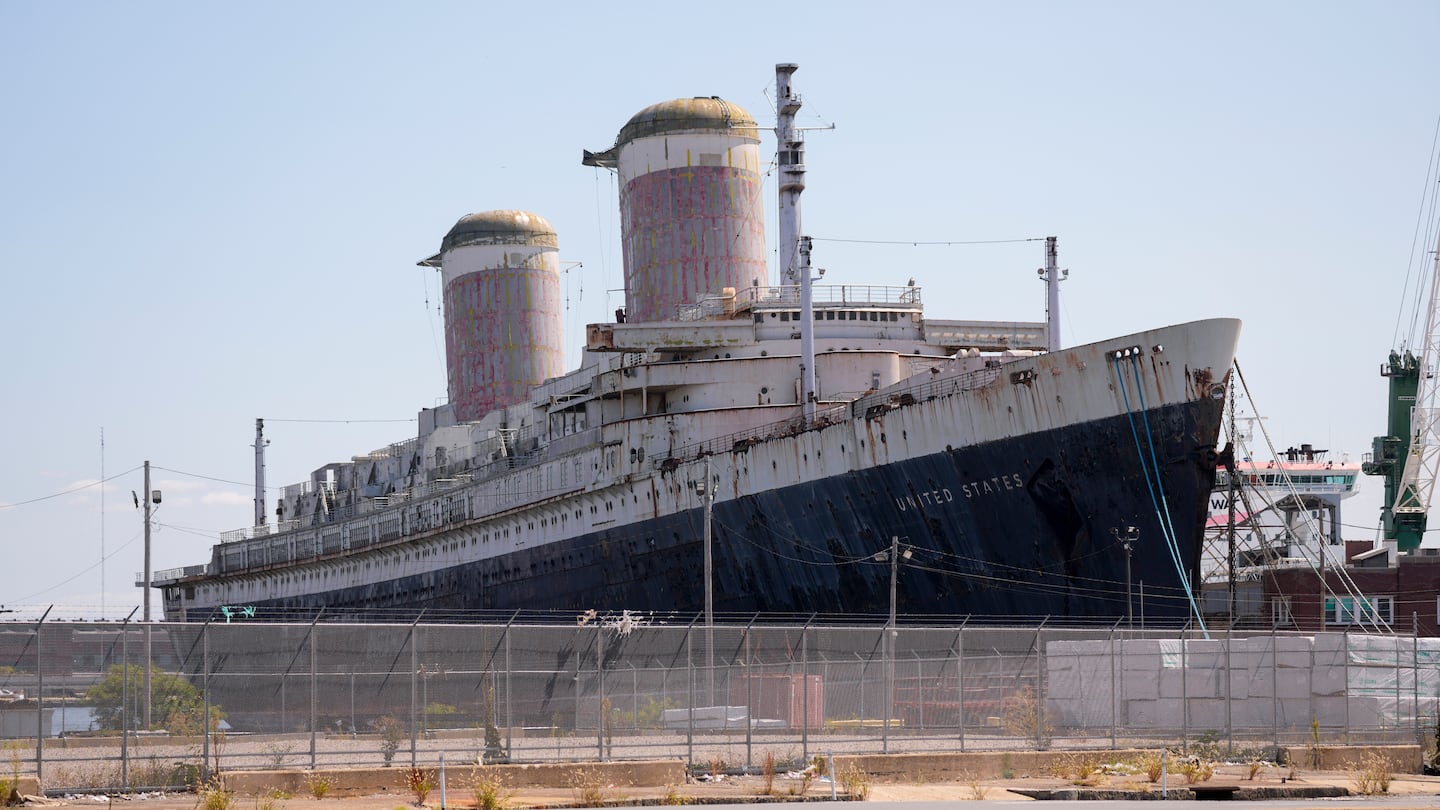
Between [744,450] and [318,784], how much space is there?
25.7 metres

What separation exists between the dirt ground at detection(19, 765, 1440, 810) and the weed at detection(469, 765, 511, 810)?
0.48 ft

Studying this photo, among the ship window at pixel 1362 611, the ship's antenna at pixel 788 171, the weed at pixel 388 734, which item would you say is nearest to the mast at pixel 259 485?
the ship's antenna at pixel 788 171

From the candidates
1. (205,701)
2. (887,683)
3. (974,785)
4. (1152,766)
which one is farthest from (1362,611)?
Answer: (205,701)

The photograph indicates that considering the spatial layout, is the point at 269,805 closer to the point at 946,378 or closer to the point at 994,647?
the point at 994,647

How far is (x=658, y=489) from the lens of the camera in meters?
50.1

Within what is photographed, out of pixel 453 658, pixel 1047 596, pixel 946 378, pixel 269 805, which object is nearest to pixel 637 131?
pixel 946 378

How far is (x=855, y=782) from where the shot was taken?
23438 mm

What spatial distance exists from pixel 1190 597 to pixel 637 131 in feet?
115

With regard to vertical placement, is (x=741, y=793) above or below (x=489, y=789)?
below

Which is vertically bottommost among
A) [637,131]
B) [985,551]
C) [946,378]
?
[985,551]

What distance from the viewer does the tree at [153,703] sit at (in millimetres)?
23141

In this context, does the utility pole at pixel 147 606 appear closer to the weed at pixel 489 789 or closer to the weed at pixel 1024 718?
the weed at pixel 489 789

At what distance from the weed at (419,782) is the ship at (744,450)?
4138mm

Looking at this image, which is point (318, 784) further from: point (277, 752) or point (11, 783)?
point (11, 783)
